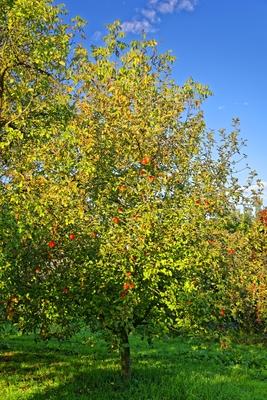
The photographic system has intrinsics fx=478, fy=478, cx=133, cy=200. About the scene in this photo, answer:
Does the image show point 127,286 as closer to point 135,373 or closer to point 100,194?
point 100,194

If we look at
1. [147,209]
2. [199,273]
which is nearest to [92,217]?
[147,209]

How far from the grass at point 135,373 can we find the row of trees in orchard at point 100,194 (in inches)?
47.3

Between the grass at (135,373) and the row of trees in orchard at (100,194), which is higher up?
the row of trees in orchard at (100,194)

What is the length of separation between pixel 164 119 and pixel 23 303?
6.11 metres

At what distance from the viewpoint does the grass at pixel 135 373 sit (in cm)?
1309

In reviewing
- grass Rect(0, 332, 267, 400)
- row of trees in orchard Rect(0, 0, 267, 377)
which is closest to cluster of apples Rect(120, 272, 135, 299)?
row of trees in orchard Rect(0, 0, 267, 377)

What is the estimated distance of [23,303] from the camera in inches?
468

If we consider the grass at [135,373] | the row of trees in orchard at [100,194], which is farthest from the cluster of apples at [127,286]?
the grass at [135,373]

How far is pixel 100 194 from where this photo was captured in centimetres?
1252

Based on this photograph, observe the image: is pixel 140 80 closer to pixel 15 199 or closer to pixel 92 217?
pixel 92 217

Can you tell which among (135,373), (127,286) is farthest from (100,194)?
(135,373)

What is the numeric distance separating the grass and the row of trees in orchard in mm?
1201

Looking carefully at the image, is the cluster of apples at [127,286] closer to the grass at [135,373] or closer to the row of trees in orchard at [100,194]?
the row of trees in orchard at [100,194]

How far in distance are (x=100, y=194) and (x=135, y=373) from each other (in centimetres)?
635
